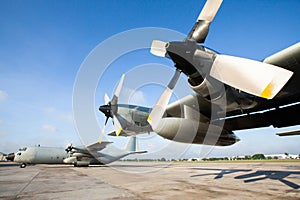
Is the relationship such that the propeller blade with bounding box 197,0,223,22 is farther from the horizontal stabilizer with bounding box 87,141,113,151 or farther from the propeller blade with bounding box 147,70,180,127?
the horizontal stabilizer with bounding box 87,141,113,151

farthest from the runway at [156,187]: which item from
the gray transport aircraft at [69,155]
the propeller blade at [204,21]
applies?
the gray transport aircraft at [69,155]

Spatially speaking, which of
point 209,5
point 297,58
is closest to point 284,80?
point 297,58

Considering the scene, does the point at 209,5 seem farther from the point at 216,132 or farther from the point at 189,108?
the point at 216,132

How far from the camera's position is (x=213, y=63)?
569 cm

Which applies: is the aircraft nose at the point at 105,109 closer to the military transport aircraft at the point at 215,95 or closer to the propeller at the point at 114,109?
the propeller at the point at 114,109

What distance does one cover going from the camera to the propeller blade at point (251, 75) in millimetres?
4457

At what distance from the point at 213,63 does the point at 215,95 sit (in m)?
1.29

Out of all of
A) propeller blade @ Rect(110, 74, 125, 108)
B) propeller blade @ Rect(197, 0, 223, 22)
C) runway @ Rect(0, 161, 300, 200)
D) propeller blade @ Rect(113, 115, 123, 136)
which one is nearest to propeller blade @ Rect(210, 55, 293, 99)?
propeller blade @ Rect(197, 0, 223, 22)

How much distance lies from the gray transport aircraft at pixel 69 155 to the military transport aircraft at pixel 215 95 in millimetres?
15669

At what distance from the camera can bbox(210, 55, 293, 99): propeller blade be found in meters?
4.46

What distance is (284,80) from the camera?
14.4ft

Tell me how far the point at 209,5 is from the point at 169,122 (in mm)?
5039

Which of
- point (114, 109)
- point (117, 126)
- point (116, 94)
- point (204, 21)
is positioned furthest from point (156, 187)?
point (116, 94)

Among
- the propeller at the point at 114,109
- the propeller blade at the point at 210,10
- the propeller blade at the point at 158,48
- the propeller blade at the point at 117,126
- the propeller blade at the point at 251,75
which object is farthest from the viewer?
the propeller at the point at 114,109
